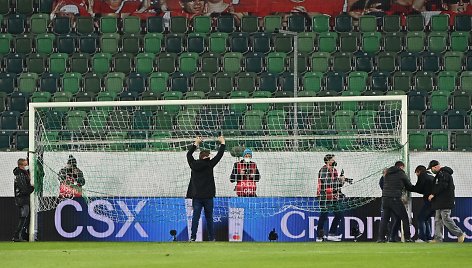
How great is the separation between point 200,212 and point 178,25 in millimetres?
13185

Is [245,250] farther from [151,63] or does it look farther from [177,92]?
[151,63]

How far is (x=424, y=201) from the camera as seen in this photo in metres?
28.0

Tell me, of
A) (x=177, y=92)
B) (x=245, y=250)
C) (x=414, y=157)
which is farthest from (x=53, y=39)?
(x=245, y=250)

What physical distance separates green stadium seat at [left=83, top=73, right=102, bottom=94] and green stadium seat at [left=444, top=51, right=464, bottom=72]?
997 cm

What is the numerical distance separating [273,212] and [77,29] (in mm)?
13105

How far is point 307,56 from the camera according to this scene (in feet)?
123

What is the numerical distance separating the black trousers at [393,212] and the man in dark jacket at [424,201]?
599 mm

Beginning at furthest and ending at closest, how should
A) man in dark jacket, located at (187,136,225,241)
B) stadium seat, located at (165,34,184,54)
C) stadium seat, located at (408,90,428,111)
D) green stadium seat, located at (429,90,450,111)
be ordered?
stadium seat, located at (165,34,184,54), stadium seat, located at (408,90,428,111), green stadium seat, located at (429,90,450,111), man in dark jacket, located at (187,136,225,241)

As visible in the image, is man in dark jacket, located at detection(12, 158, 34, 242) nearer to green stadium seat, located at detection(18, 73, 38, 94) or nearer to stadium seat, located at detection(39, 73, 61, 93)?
stadium seat, located at detection(39, 73, 61, 93)

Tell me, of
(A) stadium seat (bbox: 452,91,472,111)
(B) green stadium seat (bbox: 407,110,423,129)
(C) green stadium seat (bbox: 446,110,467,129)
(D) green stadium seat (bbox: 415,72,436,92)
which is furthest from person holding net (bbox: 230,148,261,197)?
(D) green stadium seat (bbox: 415,72,436,92)

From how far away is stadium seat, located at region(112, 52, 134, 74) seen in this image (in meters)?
37.7

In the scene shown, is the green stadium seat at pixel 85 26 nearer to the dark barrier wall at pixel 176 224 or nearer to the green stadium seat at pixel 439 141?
the dark barrier wall at pixel 176 224

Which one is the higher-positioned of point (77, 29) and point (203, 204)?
point (77, 29)

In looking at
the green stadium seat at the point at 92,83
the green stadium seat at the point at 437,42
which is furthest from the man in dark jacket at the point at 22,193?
the green stadium seat at the point at 437,42
